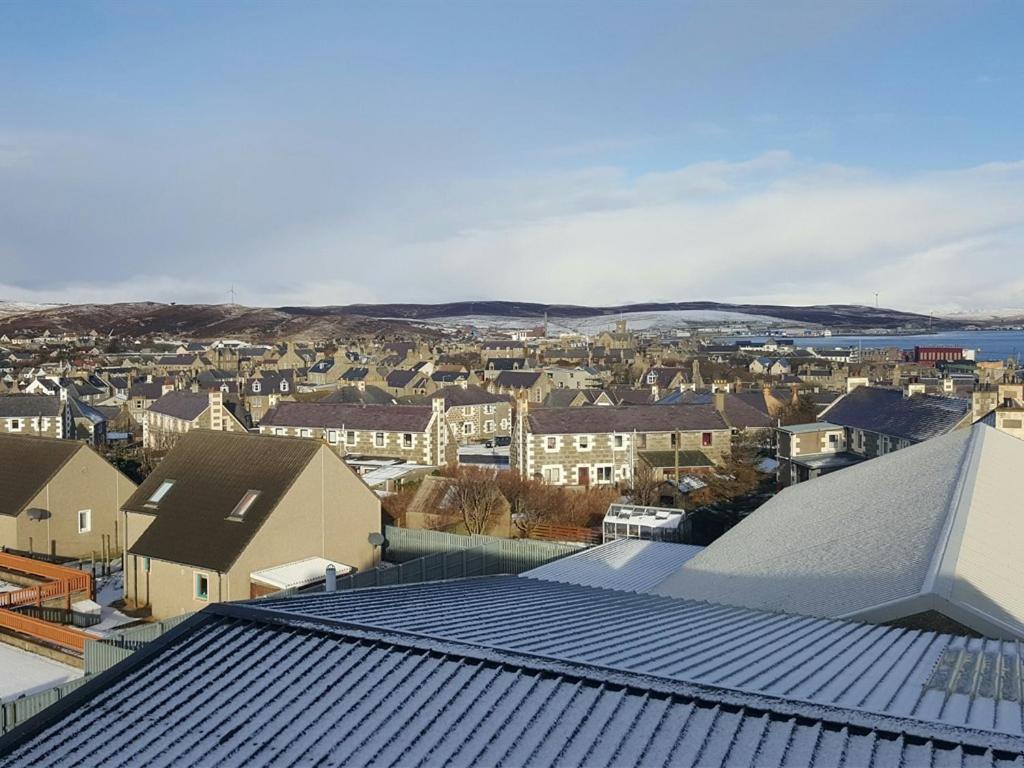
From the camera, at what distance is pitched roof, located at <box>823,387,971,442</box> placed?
36.2 metres

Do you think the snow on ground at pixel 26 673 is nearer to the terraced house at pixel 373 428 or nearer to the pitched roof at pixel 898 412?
the pitched roof at pixel 898 412

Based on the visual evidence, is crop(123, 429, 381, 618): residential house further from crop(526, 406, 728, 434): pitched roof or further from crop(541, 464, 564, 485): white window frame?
crop(526, 406, 728, 434): pitched roof

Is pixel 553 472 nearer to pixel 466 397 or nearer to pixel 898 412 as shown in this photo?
pixel 898 412

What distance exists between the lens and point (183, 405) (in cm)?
6197

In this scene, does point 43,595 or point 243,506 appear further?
point 243,506

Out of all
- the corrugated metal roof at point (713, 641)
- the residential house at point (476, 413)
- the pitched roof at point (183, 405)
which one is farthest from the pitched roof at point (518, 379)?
the corrugated metal roof at point (713, 641)

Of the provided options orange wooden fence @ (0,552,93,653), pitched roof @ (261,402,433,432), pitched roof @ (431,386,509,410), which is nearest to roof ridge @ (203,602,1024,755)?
orange wooden fence @ (0,552,93,653)

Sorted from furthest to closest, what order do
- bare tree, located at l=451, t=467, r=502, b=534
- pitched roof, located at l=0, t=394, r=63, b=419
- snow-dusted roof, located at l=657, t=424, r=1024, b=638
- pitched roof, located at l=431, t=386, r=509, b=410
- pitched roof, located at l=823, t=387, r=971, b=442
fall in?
pitched roof, located at l=431, t=386, r=509, b=410, pitched roof, located at l=0, t=394, r=63, b=419, pitched roof, located at l=823, t=387, r=971, b=442, bare tree, located at l=451, t=467, r=502, b=534, snow-dusted roof, located at l=657, t=424, r=1024, b=638

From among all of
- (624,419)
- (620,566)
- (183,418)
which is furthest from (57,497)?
(183,418)

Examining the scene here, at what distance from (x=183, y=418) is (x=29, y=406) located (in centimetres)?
1157

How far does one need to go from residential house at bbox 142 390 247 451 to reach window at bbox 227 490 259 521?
3381 cm

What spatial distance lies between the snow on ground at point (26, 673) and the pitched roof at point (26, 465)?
1004cm

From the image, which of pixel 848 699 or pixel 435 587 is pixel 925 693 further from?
pixel 435 587

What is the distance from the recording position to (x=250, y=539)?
2219 cm
